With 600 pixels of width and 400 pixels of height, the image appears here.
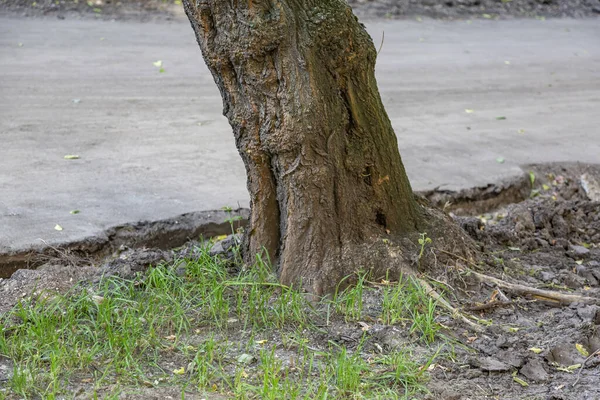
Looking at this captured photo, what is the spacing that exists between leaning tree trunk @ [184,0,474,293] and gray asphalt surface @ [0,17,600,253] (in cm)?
153

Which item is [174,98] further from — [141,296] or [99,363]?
[99,363]

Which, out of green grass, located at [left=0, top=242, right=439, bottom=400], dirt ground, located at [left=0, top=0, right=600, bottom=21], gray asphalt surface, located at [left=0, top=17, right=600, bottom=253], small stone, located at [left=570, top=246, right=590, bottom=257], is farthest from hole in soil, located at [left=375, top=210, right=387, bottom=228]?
dirt ground, located at [left=0, top=0, right=600, bottom=21]

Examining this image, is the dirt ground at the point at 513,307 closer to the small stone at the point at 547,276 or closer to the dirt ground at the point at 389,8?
the small stone at the point at 547,276

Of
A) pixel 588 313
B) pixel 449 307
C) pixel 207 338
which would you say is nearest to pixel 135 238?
pixel 207 338

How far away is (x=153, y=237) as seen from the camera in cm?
516

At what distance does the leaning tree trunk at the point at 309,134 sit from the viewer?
378 cm

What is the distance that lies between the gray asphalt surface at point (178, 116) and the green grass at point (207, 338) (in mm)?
1167

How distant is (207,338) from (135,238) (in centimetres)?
160

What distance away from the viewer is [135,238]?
5109 millimetres

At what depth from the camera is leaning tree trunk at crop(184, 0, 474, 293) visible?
378 centimetres

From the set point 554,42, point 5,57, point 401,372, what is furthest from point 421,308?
point 554,42

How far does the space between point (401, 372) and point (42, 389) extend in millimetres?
1503

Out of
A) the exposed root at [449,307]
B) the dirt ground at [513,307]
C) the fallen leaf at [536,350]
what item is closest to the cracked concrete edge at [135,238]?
the dirt ground at [513,307]

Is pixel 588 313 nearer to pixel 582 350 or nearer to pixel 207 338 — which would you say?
pixel 582 350
